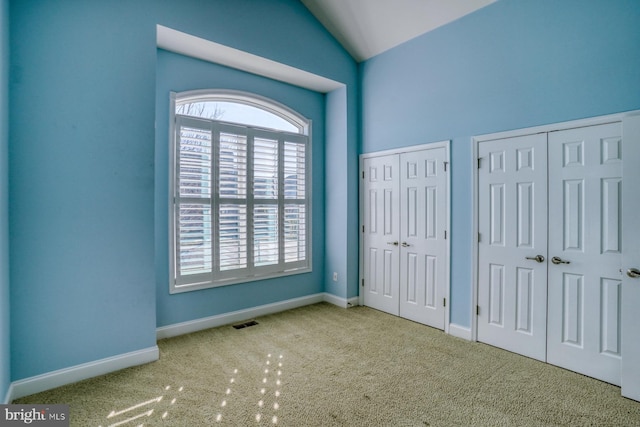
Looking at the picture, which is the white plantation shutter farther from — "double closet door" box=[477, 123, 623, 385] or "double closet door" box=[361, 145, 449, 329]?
"double closet door" box=[477, 123, 623, 385]

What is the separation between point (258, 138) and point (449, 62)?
7.72ft

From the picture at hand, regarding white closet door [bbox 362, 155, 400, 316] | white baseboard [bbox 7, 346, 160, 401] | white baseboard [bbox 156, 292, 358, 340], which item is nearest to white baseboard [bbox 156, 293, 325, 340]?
white baseboard [bbox 156, 292, 358, 340]

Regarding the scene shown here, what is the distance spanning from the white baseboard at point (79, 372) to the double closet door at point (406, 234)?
271 cm

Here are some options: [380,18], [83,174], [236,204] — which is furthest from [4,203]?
[380,18]

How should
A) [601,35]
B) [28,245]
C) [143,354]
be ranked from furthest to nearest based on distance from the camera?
[143,354] < [601,35] < [28,245]

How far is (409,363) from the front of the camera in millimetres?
2842

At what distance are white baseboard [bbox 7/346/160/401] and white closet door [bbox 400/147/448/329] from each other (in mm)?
2807

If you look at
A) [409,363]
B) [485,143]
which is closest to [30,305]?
[409,363]

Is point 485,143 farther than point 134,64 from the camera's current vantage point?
Yes

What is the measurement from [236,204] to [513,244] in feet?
9.74

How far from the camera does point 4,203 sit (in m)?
2.21

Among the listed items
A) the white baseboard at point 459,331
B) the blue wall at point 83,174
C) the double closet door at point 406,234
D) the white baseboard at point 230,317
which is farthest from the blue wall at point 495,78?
the blue wall at point 83,174

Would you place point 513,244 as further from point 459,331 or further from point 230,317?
point 230,317

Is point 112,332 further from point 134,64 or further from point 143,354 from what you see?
point 134,64
